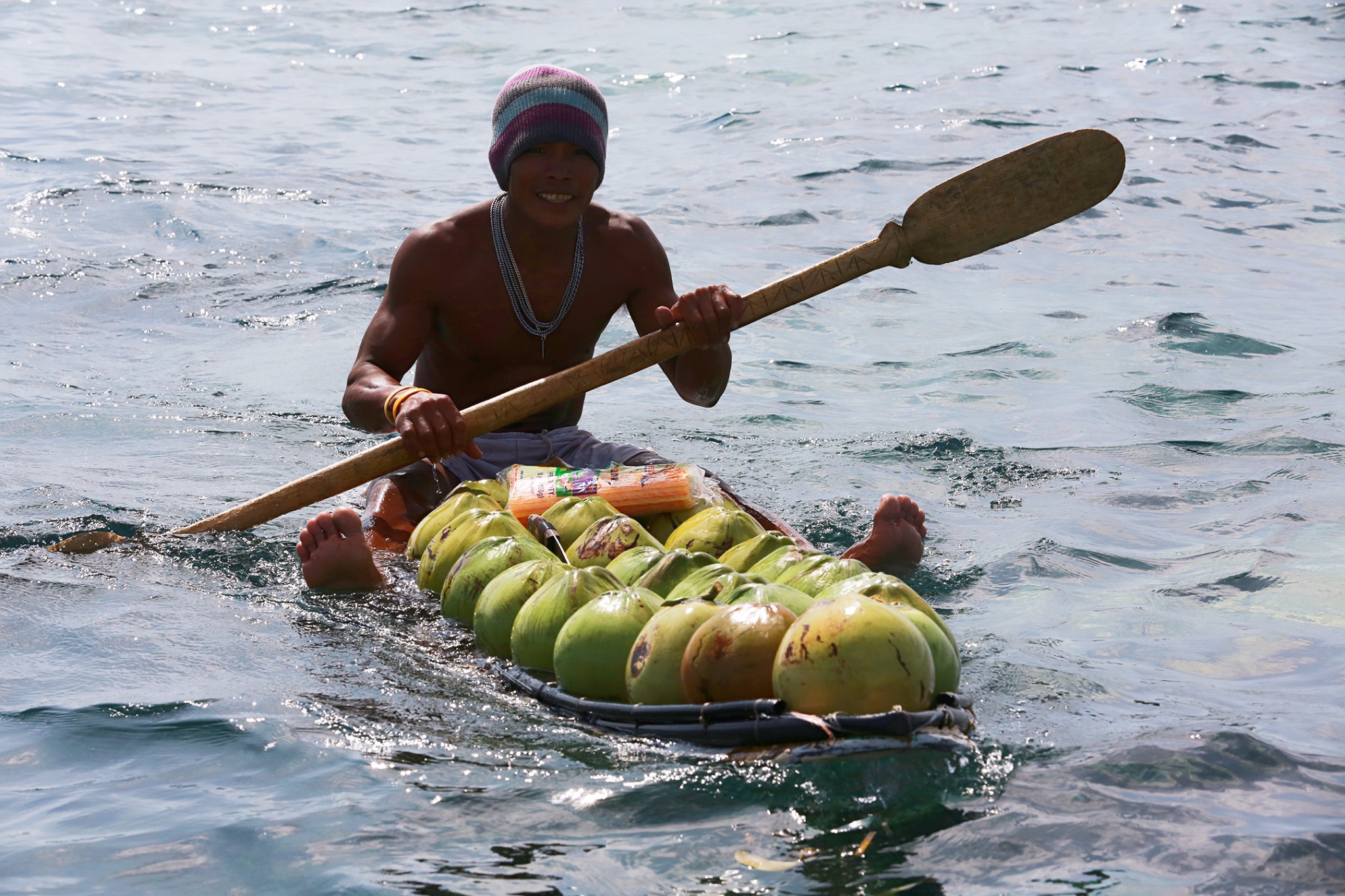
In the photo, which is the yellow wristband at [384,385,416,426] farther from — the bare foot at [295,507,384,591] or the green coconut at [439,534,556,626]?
the green coconut at [439,534,556,626]

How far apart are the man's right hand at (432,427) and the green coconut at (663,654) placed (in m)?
1.30

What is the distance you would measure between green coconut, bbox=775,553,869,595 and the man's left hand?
3.25 ft

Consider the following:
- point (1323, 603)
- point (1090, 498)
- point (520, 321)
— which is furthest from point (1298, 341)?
point (520, 321)

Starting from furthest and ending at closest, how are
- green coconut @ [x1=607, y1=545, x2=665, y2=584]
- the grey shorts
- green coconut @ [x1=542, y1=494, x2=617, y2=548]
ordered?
the grey shorts → green coconut @ [x1=542, y1=494, x2=617, y2=548] → green coconut @ [x1=607, y1=545, x2=665, y2=584]

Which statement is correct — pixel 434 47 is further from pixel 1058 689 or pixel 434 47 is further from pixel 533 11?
pixel 1058 689

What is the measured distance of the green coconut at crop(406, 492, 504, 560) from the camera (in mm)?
4168

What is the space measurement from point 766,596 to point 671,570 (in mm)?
438

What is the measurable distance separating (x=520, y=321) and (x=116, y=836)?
2.51m

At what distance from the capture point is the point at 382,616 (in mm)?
3846

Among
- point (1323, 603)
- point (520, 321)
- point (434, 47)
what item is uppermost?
point (434, 47)

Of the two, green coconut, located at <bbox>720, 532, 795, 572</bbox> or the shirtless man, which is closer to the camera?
green coconut, located at <bbox>720, 532, 795, 572</bbox>

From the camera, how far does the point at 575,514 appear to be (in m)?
3.97

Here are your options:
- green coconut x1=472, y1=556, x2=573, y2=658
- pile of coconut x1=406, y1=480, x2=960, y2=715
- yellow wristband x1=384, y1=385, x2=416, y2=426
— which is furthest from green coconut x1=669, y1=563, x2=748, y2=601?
yellow wristband x1=384, y1=385, x2=416, y2=426

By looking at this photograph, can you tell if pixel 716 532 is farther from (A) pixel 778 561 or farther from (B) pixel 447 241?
(B) pixel 447 241
